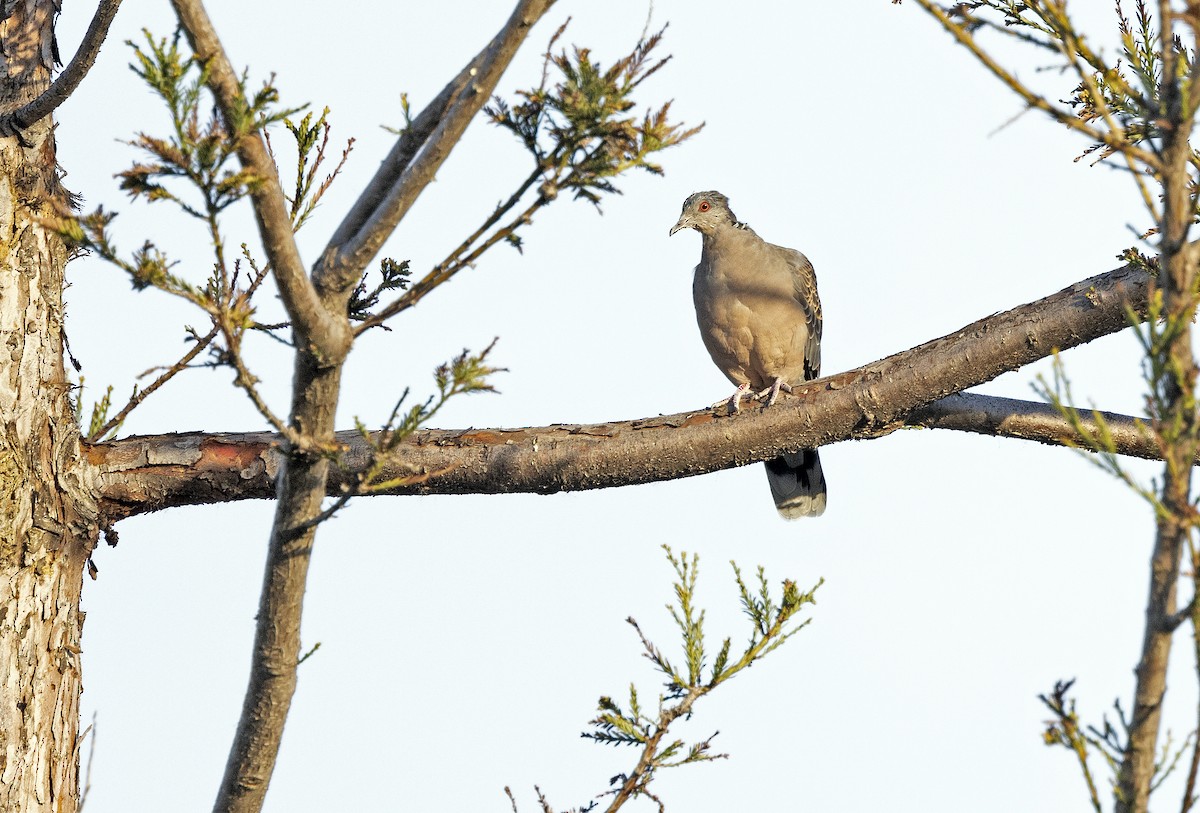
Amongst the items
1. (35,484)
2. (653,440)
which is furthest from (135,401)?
(653,440)

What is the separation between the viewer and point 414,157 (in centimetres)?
258

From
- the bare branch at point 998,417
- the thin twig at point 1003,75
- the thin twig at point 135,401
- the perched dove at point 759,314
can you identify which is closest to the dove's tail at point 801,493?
the perched dove at point 759,314

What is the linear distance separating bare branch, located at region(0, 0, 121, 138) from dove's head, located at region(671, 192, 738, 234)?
3.32 meters

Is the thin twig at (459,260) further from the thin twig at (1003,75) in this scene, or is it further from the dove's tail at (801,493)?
the dove's tail at (801,493)

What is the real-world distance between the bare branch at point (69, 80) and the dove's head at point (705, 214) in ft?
10.9

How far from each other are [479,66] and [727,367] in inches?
159

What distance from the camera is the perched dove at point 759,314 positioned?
6156 mm

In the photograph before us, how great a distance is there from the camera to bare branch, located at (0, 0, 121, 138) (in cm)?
351

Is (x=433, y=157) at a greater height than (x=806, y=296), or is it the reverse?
(x=806, y=296)

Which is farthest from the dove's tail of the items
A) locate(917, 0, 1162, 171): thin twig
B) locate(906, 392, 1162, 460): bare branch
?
locate(917, 0, 1162, 171): thin twig

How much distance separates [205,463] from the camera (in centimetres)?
397

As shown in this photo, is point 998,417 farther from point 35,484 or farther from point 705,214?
→ point 35,484

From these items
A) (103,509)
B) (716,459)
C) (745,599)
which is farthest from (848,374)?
(103,509)

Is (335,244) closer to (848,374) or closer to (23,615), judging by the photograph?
(23,615)
